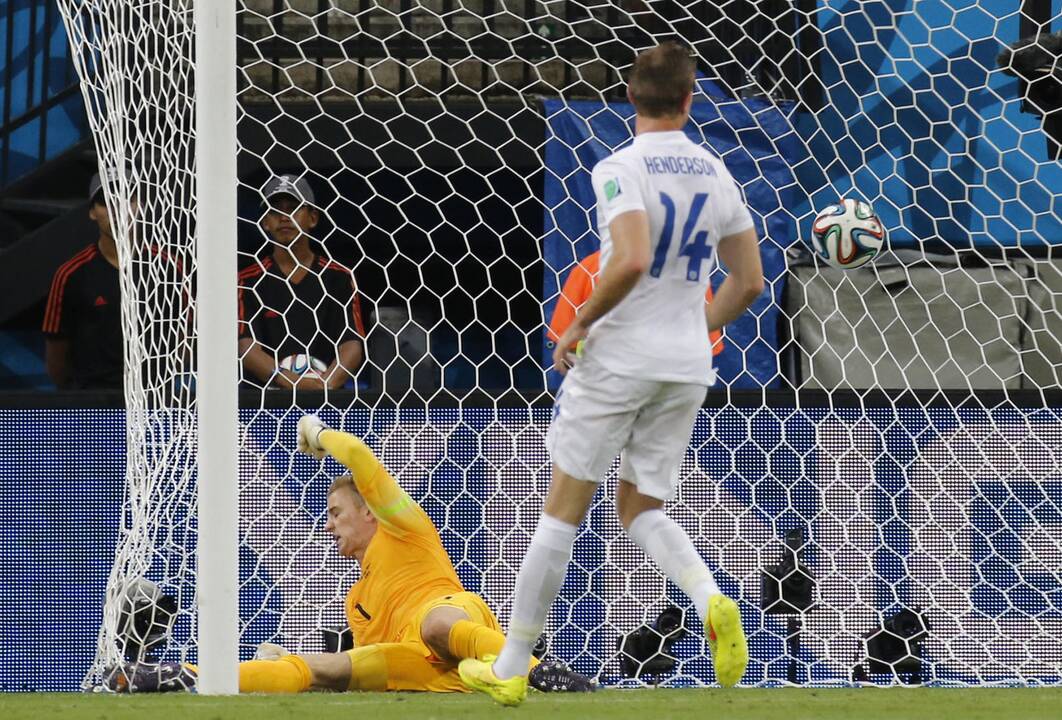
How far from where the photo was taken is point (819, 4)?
26.3 feet

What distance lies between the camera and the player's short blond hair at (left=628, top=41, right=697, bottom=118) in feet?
12.9

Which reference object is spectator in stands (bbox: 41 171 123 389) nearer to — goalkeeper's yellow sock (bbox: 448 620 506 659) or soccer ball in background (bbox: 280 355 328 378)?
soccer ball in background (bbox: 280 355 328 378)

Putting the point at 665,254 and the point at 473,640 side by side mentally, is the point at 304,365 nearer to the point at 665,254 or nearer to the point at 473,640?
the point at 473,640

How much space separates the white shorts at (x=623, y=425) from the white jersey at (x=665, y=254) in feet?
0.14

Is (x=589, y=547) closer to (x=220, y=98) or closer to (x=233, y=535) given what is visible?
(x=233, y=535)

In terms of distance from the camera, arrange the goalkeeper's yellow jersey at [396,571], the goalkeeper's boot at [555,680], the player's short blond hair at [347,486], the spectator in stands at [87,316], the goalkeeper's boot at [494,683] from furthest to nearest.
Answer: the spectator in stands at [87,316]
the player's short blond hair at [347,486]
the goalkeeper's yellow jersey at [396,571]
the goalkeeper's boot at [555,680]
the goalkeeper's boot at [494,683]

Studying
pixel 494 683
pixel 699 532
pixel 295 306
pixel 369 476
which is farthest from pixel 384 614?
pixel 494 683

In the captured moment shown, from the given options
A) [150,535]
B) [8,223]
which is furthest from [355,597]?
[8,223]

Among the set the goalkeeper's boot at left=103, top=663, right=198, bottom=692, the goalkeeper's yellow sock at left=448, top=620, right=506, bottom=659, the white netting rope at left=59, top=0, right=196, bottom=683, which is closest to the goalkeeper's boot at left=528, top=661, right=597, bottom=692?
the goalkeeper's yellow sock at left=448, top=620, right=506, bottom=659

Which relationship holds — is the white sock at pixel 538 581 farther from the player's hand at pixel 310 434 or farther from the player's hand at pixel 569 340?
the player's hand at pixel 310 434

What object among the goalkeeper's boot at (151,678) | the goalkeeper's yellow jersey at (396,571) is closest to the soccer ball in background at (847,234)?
the goalkeeper's yellow jersey at (396,571)

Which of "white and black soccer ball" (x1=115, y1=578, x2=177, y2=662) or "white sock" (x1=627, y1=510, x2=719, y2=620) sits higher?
"white sock" (x1=627, y1=510, x2=719, y2=620)

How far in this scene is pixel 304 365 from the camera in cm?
643

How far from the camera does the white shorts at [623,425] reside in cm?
394
